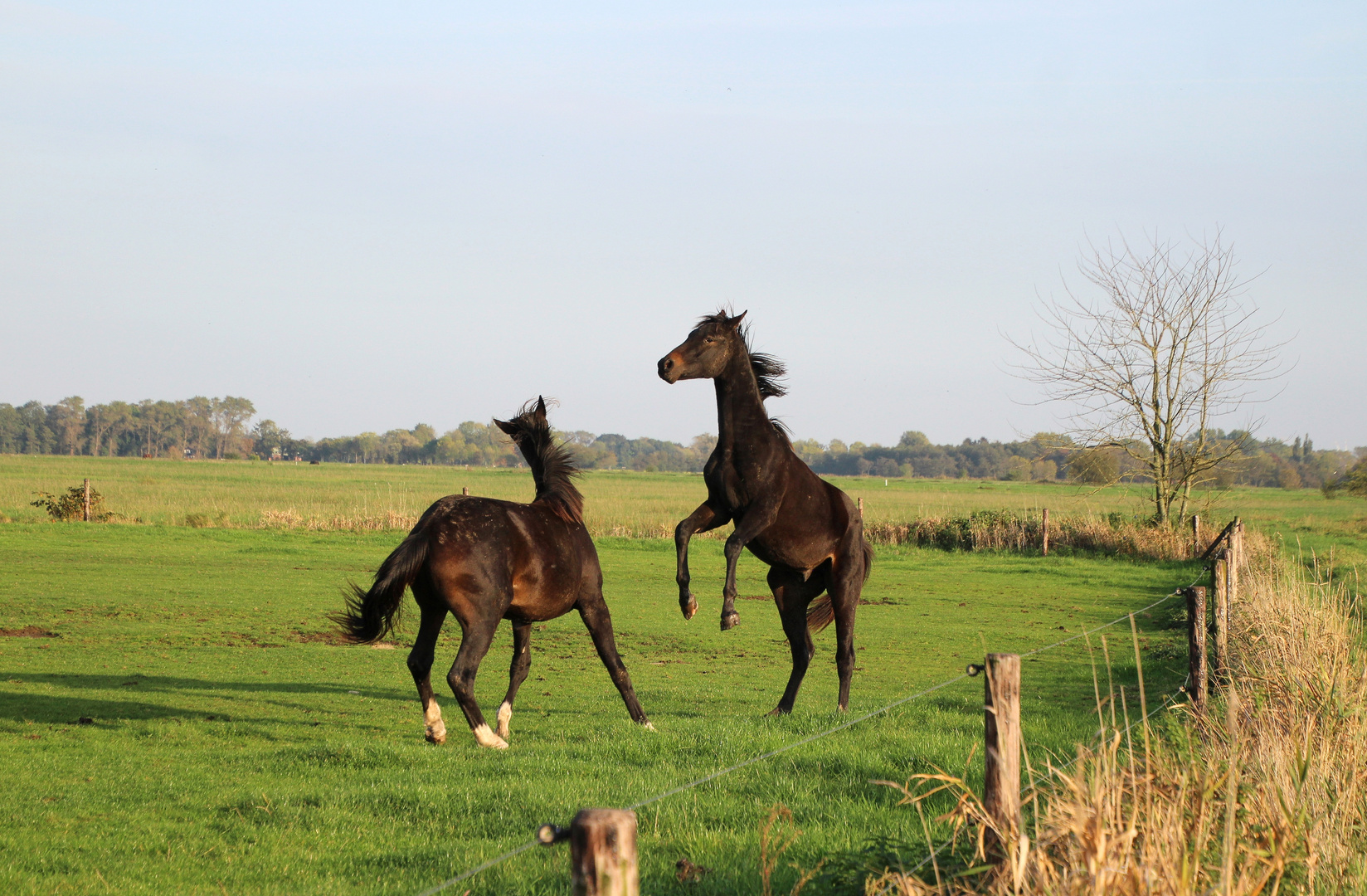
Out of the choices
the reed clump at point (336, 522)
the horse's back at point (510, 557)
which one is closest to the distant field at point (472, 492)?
the reed clump at point (336, 522)

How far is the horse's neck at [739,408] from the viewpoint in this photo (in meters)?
7.39

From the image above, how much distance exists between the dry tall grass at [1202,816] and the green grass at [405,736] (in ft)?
2.93

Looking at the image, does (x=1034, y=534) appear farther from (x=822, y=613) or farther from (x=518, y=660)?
(x=518, y=660)

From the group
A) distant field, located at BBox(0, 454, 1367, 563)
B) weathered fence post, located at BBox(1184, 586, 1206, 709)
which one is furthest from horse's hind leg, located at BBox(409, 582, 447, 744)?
distant field, located at BBox(0, 454, 1367, 563)

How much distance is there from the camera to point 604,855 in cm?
195

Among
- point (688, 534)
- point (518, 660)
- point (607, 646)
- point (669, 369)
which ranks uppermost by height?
point (669, 369)

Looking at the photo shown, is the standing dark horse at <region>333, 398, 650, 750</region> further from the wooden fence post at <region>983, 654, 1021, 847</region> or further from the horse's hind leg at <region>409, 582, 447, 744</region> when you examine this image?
the wooden fence post at <region>983, 654, 1021, 847</region>

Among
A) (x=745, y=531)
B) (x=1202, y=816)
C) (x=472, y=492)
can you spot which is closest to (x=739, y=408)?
(x=745, y=531)

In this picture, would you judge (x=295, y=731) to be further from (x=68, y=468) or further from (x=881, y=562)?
(x=68, y=468)

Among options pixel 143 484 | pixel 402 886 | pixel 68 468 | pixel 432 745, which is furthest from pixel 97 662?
pixel 68 468

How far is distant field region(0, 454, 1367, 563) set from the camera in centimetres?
3312

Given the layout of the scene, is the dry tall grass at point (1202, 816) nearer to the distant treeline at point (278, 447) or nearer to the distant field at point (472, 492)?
the distant field at point (472, 492)

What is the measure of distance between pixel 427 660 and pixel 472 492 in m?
55.5

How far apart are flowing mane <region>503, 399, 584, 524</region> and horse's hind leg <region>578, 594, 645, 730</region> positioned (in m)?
0.71
